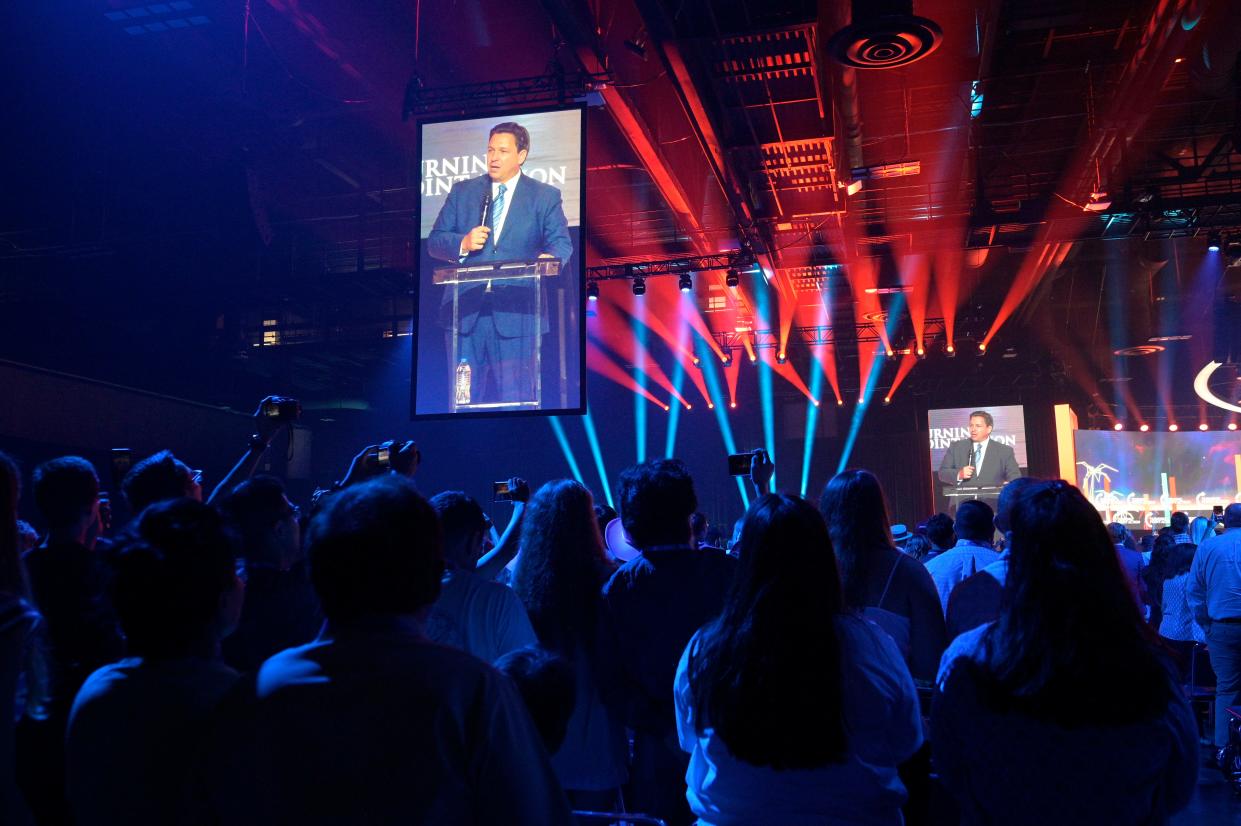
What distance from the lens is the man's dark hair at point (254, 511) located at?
2467mm

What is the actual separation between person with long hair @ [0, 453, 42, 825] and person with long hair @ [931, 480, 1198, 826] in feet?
5.42

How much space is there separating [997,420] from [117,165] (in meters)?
13.6

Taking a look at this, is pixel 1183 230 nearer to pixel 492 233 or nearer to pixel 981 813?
pixel 492 233

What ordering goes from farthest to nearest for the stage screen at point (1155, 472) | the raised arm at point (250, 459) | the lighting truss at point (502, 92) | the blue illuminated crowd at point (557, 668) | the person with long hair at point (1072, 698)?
the stage screen at point (1155, 472) → the lighting truss at point (502, 92) → the raised arm at point (250, 459) → the person with long hair at point (1072, 698) → the blue illuminated crowd at point (557, 668)

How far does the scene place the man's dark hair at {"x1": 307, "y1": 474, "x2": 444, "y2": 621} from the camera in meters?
1.17

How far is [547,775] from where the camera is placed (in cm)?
115

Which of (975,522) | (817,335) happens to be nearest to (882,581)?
(975,522)

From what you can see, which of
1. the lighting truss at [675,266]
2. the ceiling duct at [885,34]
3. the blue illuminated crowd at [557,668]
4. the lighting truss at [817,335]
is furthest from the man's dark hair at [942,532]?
the lighting truss at [817,335]

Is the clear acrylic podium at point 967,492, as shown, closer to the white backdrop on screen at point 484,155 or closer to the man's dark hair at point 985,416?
the man's dark hair at point 985,416

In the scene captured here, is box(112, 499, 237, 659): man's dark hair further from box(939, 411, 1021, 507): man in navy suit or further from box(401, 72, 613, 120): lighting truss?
box(939, 411, 1021, 507): man in navy suit

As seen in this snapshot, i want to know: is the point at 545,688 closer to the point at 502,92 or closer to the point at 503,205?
the point at 503,205

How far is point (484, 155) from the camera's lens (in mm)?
6324

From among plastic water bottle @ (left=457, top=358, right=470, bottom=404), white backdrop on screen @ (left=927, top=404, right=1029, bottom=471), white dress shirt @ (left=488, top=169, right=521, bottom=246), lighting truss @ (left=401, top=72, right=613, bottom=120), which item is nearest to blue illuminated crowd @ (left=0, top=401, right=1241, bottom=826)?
plastic water bottle @ (left=457, top=358, right=470, bottom=404)

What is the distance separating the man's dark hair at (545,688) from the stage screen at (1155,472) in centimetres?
1593
